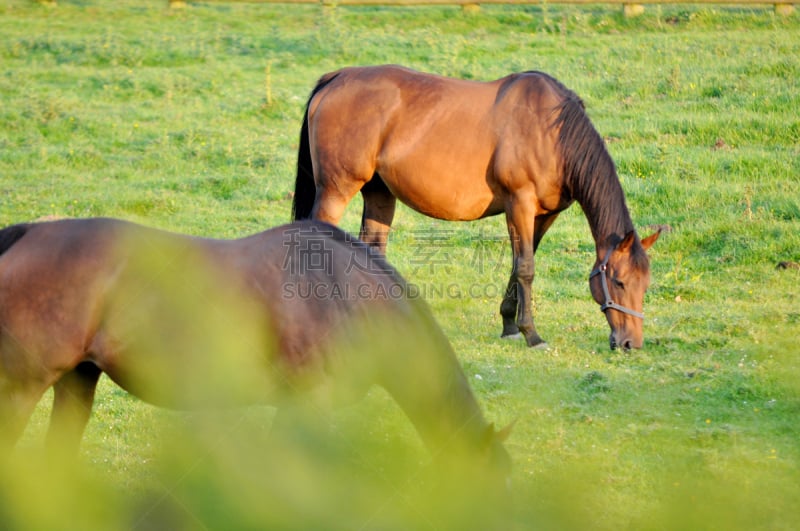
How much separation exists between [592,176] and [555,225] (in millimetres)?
3309

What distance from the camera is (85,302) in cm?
366

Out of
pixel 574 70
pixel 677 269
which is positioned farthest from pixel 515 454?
pixel 574 70

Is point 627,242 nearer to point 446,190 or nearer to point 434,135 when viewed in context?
point 446,190

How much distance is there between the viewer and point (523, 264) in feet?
23.5

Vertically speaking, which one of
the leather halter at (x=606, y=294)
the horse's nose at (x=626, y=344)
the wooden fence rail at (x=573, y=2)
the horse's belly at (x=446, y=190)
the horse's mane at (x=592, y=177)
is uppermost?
the wooden fence rail at (x=573, y=2)

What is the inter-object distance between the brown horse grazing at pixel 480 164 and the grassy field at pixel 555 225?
2.18 ft

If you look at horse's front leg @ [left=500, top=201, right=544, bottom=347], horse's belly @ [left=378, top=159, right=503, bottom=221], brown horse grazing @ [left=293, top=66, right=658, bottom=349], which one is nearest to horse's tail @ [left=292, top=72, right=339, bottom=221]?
brown horse grazing @ [left=293, top=66, right=658, bottom=349]

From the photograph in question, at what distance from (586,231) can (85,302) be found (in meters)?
7.05

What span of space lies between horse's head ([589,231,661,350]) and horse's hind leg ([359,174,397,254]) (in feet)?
6.63

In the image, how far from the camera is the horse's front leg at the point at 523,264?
7.08m

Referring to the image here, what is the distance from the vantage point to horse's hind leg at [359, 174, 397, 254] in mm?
7855

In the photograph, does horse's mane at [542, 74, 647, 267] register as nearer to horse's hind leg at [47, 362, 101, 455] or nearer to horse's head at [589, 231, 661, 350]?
horse's head at [589, 231, 661, 350]

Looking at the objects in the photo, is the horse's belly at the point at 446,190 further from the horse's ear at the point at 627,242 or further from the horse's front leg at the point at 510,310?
the horse's ear at the point at 627,242

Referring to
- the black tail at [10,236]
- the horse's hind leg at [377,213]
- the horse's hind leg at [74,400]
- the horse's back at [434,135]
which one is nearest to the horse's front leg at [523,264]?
the horse's back at [434,135]
